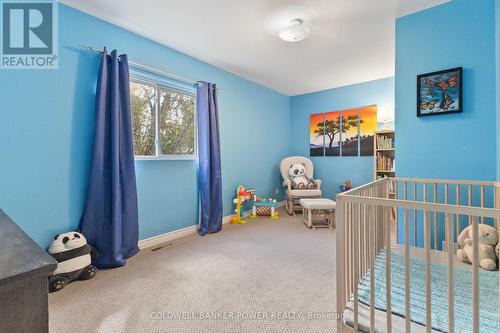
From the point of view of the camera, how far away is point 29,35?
187cm

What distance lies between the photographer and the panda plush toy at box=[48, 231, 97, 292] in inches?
68.5

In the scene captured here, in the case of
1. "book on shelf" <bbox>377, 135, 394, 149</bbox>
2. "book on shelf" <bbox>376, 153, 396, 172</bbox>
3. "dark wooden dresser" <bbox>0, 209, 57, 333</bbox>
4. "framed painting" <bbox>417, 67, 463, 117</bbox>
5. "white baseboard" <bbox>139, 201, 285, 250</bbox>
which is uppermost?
"framed painting" <bbox>417, 67, 463, 117</bbox>

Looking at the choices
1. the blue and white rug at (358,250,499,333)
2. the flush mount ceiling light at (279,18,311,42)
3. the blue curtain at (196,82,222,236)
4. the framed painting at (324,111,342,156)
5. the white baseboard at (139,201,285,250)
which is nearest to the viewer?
the blue and white rug at (358,250,499,333)

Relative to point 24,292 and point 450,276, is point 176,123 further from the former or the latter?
point 450,276

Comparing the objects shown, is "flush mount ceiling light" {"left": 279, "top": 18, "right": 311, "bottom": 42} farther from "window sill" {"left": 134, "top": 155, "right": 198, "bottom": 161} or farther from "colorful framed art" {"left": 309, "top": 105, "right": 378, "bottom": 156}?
"colorful framed art" {"left": 309, "top": 105, "right": 378, "bottom": 156}

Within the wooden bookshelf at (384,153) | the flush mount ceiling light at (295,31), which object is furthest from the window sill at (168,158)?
the wooden bookshelf at (384,153)

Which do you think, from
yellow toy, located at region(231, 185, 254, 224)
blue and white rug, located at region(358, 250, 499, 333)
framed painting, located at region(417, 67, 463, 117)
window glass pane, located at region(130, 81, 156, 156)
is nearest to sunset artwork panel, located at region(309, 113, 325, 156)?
yellow toy, located at region(231, 185, 254, 224)

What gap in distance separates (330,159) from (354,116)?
877mm

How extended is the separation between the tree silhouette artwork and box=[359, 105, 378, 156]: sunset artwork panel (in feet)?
0.29

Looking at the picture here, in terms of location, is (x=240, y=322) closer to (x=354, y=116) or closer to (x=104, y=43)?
(x=104, y=43)

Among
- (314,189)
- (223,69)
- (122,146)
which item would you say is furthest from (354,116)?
(122,146)

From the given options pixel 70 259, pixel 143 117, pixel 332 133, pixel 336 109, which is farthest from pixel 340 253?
pixel 336 109

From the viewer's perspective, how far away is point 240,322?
1.38 meters

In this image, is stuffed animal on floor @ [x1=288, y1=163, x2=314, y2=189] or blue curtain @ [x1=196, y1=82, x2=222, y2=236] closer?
blue curtain @ [x1=196, y1=82, x2=222, y2=236]
